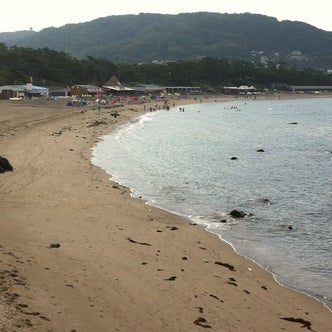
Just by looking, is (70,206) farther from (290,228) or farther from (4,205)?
Result: (290,228)

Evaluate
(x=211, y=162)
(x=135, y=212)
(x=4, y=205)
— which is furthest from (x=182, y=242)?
(x=211, y=162)

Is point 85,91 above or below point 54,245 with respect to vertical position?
above

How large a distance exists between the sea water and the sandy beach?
1252 millimetres

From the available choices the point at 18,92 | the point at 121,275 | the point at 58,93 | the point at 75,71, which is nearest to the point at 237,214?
the point at 121,275

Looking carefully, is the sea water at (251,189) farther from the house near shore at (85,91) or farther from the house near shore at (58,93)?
the house near shore at (85,91)

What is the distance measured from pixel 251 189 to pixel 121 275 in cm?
1536

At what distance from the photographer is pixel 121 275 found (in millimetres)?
11117

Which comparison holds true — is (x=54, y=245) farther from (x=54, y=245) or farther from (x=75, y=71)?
(x=75, y=71)

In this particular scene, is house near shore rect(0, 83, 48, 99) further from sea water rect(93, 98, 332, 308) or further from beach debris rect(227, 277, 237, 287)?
beach debris rect(227, 277, 237, 287)

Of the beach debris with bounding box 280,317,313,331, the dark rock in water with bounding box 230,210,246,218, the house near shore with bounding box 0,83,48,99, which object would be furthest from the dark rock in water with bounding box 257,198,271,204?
the house near shore with bounding box 0,83,48,99

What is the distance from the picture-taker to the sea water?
48.1 feet

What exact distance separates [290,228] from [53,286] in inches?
430

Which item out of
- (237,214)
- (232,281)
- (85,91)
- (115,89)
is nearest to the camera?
(232,281)

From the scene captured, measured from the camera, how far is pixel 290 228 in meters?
17.7
